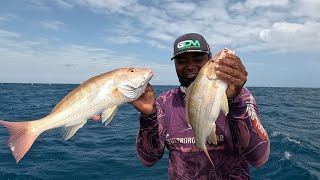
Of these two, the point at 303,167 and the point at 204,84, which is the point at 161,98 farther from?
the point at 303,167

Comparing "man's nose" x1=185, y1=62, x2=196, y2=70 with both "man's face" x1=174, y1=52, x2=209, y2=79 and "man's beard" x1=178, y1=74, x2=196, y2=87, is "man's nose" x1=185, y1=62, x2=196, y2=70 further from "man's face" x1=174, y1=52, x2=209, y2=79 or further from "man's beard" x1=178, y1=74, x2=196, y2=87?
"man's beard" x1=178, y1=74, x2=196, y2=87

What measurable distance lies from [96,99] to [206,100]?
1517 mm

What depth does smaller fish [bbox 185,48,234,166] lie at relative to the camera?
3328mm

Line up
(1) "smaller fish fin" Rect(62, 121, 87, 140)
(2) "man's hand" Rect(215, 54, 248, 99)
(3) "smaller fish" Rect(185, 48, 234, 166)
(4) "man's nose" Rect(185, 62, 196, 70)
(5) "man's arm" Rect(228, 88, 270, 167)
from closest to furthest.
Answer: (2) "man's hand" Rect(215, 54, 248, 99) < (3) "smaller fish" Rect(185, 48, 234, 166) < (5) "man's arm" Rect(228, 88, 270, 167) < (1) "smaller fish fin" Rect(62, 121, 87, 140) < (4) "man's nose" Rect(185, 62, 196, 70)

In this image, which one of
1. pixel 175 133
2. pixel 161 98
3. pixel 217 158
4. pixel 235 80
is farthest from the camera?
pixel 161 98

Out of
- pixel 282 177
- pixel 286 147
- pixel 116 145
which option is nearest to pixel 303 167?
pixel 282 177

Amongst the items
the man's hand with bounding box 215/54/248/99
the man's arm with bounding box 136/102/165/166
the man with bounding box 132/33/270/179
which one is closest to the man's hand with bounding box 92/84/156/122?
the man with bounding box 132/33/270/179

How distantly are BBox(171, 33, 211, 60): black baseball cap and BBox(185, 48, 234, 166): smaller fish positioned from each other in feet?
3.61

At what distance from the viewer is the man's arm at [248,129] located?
12.3 feet

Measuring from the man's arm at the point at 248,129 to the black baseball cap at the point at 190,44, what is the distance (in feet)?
3.08

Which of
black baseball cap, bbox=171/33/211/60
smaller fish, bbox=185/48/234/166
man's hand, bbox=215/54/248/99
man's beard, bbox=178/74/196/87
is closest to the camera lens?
man's hand, bbox=215/54/248/99

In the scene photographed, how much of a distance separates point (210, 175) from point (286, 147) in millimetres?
10163

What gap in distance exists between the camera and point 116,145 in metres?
13.9

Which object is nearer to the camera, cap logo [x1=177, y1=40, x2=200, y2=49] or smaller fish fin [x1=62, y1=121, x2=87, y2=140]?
smaller fish fin [x1=62, y1=121, x2=87, y2=140]
